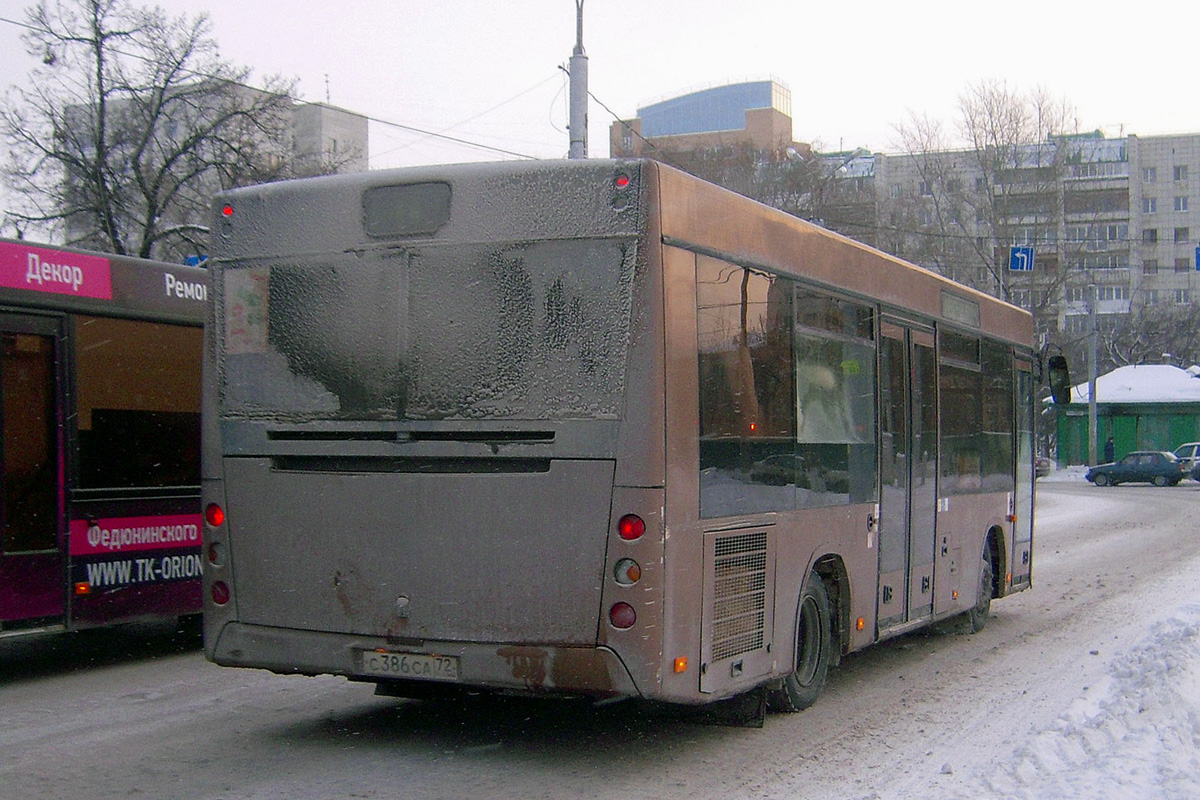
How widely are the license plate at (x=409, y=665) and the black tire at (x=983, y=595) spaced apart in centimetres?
693

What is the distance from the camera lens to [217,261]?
720cm

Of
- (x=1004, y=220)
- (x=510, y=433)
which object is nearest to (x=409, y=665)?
(x=510, y=433)

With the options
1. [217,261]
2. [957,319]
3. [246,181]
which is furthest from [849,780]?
[246,181]

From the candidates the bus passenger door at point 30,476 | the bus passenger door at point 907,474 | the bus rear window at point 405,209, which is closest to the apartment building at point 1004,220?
the bus passenger door at point 907,474

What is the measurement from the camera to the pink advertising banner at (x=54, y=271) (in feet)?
29.2

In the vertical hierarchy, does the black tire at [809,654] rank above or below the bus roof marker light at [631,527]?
below

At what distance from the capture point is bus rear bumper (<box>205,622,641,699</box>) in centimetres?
612

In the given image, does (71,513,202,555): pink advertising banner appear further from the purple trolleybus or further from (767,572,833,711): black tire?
(767,572,833,711): black tire

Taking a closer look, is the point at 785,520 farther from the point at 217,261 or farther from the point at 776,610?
the point at 217,261

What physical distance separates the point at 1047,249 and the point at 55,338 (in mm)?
61136

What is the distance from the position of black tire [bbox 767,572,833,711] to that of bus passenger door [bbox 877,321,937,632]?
1034 mm

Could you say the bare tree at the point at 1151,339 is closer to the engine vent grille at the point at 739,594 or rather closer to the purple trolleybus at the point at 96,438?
the purple trolleybus at the point at 96,438

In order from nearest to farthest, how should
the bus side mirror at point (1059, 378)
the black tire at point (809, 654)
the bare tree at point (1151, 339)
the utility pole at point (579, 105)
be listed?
1. the black tire at point (809, 654)
2. the bus side mirror at point (1059, 378)
3. the utility pole at point (579, 105)
4. the bare tree at point (1151, 339)

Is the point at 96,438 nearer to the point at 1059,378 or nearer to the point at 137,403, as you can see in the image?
the point at 137,403
